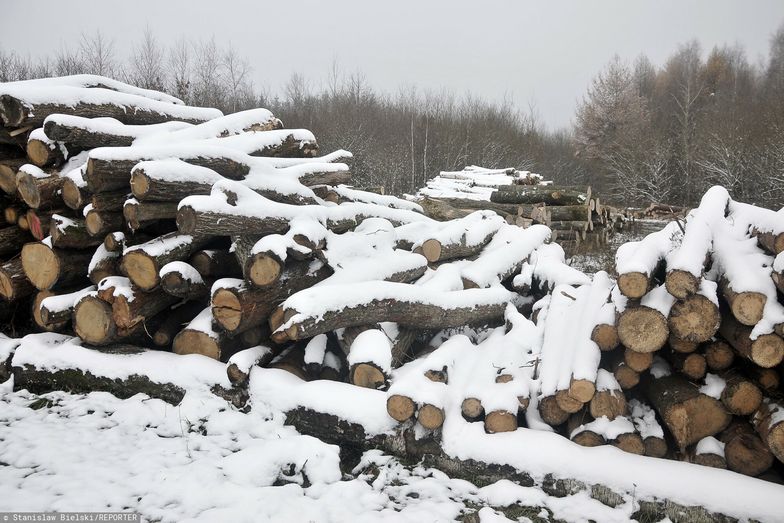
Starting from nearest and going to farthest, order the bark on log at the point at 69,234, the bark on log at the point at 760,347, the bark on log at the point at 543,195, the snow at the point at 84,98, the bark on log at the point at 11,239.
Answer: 1. the bark on log at the point at 760,347
2. the bark on log at the point at 69,234
3. the snow at the point at 84,98
4. the bark on log at the point at 11,239
5. the bark on log at the point at 543,195

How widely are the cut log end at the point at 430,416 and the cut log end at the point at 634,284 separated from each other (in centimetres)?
147

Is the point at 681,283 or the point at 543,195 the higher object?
the point at 681,283

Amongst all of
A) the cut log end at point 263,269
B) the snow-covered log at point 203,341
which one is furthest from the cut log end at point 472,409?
Answer: the snow-covered log at point 203,341

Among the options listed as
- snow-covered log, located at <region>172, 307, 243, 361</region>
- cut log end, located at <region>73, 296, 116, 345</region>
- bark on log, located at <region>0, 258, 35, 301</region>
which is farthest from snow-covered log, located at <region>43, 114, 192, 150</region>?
snow-covered log, located at <region>172, 307, 243, 361</region>

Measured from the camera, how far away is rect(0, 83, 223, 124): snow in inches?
184

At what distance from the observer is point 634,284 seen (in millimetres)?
2908

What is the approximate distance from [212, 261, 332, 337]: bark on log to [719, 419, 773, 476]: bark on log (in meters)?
→ 3.31

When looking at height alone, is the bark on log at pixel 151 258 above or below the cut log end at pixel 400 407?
above

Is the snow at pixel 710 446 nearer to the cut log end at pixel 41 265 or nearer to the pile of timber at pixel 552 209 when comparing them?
the cut log end at pixel 41 265

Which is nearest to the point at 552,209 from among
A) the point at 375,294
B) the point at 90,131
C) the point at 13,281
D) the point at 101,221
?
the point at 375,294

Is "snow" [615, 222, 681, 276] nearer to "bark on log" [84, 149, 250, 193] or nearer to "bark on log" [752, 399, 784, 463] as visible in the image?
"bark on log" [752, 399, 784, 463]

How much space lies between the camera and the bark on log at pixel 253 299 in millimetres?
3566

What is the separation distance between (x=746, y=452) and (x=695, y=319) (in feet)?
2.65

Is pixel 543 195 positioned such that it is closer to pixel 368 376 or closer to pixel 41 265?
pixel 368 376
